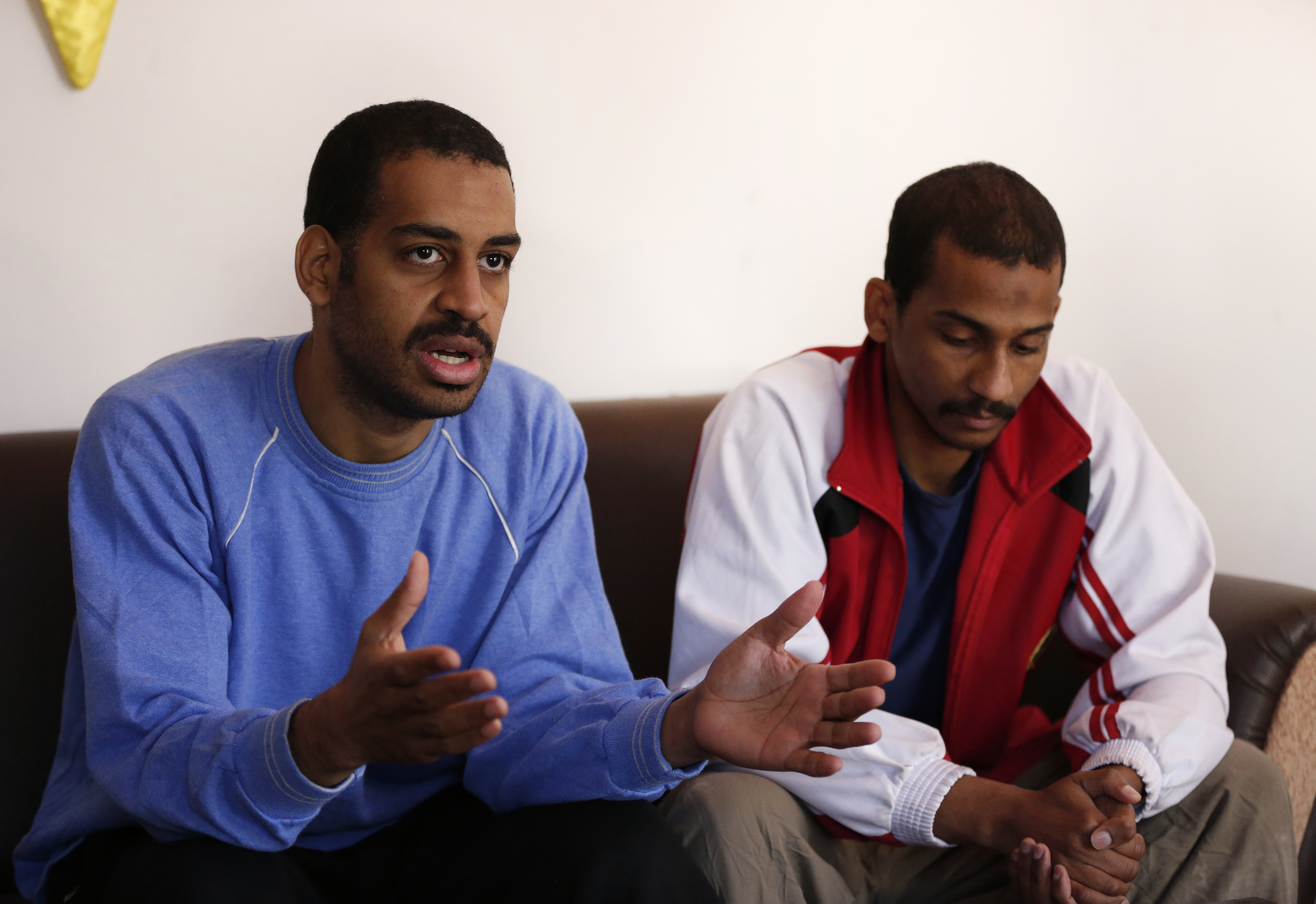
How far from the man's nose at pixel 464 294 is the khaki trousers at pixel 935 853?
2.04 ft

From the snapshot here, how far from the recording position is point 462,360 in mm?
1269

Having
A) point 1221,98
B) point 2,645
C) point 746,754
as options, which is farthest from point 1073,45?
point 2,645

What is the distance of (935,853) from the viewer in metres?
1.42

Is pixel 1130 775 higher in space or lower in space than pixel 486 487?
lower

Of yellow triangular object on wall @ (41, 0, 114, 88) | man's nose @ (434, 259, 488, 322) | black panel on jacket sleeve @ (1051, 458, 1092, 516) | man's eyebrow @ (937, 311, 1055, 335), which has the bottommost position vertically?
black panel on jacket sleeve @ (1051, 458, 1092, 516)

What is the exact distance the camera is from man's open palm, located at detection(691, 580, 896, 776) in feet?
3.33

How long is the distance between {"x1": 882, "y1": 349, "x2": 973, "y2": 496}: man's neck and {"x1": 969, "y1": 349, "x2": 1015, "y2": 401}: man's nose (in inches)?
4.6

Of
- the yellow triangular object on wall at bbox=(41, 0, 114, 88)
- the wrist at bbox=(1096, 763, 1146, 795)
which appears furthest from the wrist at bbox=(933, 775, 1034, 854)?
the yellow triangular object on wall at bbox=(41, 0, 114, 88)

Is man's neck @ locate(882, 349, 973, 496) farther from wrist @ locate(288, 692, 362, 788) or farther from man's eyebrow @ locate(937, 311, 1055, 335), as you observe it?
wrist @ locate(288, 692, 362, 788)

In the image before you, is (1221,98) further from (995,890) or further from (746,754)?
(746,754)

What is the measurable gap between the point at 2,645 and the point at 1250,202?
8.09 ft

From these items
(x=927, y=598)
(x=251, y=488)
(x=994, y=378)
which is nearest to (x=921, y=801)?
(x=927, y=598)

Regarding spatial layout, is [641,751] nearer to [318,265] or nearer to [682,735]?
[682,735]

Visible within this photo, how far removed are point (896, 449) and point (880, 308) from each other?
0.70 feet
